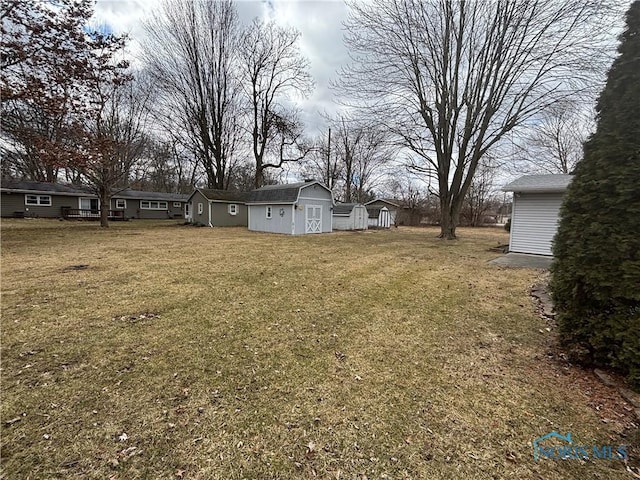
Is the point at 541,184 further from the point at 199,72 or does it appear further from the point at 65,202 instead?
the point at 65,202

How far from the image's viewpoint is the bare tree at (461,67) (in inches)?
485

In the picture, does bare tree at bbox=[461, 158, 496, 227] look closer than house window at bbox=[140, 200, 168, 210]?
No

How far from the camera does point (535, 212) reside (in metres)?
10.7

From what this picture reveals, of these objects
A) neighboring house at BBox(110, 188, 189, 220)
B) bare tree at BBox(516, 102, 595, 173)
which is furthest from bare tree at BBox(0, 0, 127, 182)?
neighboring house at BBox(110, 188, 189, 220)

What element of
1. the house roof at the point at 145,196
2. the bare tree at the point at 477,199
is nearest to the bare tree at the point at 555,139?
the bare tree at the point at 477,199

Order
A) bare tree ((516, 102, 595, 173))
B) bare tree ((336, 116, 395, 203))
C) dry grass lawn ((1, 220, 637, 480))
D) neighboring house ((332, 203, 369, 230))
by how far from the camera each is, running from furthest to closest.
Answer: bare tree ((336, 116, 395, 203)), neighboring house ((332, 203, 369, 230)), bare tree ((516, 102, 595, 173)), dry grass lawn ((1, 220, 637, 480))

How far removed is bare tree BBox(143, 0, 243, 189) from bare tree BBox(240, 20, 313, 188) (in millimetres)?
1347

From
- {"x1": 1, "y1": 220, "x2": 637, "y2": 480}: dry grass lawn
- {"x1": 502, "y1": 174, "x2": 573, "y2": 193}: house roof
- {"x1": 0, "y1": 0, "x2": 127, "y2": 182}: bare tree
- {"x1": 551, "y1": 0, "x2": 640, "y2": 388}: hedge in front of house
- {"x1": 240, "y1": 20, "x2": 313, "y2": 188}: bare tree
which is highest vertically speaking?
{"x1": 240, "y1": 20, "x2": 313, "y2": 188}: bare tree

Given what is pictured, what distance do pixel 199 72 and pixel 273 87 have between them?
597 centimetres

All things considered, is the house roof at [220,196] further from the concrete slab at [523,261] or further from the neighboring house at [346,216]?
the concrete slab at [523,261]

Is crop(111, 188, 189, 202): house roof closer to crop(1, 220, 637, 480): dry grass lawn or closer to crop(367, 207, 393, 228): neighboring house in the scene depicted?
crop(367, 207, 393, 228): neighboring house

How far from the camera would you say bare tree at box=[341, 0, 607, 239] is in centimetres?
1231

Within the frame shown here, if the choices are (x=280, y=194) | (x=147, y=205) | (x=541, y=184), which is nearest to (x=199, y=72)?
(x=280, y=194)

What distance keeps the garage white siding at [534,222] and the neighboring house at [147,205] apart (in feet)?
89.9
